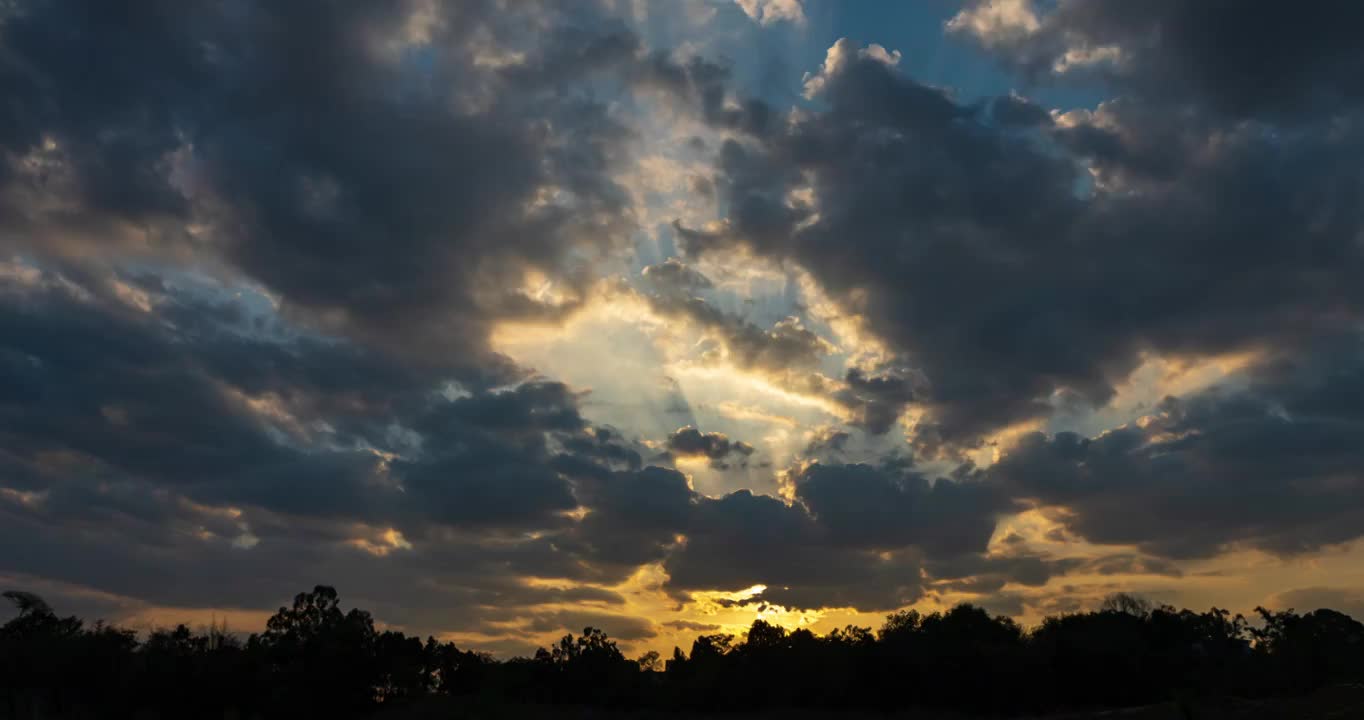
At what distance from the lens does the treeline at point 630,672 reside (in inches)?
3378

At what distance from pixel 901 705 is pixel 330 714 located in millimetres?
48958

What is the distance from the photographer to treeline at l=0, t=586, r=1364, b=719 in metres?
85.8

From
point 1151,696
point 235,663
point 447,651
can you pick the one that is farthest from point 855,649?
point 235,663

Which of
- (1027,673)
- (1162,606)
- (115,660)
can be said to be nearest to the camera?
(1027,673)

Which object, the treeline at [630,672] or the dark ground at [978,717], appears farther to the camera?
the treeline at [630,672]

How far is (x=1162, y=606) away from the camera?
118 m

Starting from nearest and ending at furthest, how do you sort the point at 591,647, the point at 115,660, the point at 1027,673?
the point at 1027,673 < the point at 115,660 < the point at 591,647

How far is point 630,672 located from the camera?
104 metres

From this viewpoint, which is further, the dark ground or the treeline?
the treeline

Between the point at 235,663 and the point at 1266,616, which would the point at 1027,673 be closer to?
the point at 1266,616

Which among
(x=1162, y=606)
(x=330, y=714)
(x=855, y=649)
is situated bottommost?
(x=330, y=714)

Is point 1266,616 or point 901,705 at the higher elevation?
point 1266,616

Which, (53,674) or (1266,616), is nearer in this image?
(53,674)

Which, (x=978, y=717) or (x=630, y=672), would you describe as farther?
(x=630, y=672)
